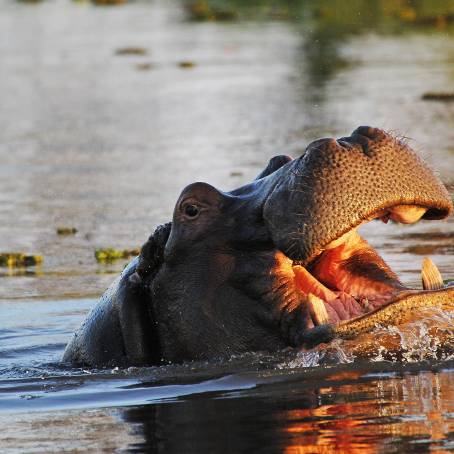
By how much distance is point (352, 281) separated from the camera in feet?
22.5

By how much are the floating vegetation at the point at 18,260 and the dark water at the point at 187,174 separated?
0.35 ft

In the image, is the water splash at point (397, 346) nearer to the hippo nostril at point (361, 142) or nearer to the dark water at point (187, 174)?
the dark water at point (187, 174)

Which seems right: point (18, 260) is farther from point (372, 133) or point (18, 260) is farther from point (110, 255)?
point (372, 133)

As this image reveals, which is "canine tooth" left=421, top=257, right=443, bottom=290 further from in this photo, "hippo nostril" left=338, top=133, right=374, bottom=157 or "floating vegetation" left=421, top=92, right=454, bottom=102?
"floating vegetation" left=421, top=92, right=454, bottom=102

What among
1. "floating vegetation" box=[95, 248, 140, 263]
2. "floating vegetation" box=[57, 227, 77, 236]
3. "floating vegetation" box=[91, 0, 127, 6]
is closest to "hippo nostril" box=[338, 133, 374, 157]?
"floating vegetation" box=[95, 248, 140, 263]

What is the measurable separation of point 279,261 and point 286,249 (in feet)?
0.70

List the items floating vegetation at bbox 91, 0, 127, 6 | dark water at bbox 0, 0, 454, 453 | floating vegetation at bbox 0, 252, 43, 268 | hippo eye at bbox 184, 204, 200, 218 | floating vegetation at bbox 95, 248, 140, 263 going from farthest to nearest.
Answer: floating vegetation at bbox 91, 0, 127, 6 < floating vegetation at bbox 0, 252, 43, 268 < floating vegetation at bbox 95, 248, 140, 263 < hippo eye at bbox 184, 204, 200, 218 < dark water at bbox 0, 0, 454, 453

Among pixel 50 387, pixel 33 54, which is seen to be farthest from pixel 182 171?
pixel 33 54

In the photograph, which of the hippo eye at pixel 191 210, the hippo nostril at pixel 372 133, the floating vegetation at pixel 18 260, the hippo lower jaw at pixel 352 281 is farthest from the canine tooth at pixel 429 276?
the floating vegetation at pixel 18 260

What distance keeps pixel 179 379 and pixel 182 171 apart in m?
9.39

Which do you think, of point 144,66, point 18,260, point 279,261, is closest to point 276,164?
point 279,261

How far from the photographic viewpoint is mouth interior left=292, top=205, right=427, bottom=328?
662 centimetres

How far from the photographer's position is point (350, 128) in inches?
730

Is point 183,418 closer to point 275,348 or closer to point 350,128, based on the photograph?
point 275,348
